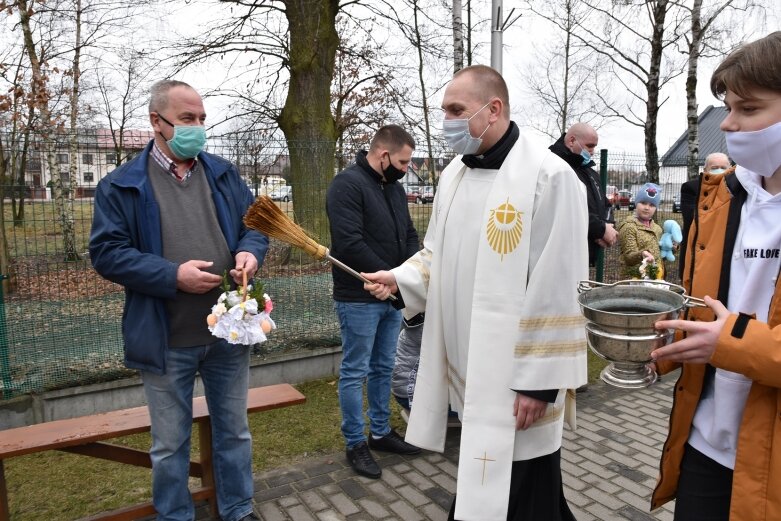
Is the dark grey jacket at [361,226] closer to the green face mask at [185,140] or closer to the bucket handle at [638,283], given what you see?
the green face mask at [185,140]

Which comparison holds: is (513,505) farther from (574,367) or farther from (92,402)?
(92,402)

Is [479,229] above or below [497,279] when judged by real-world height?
above

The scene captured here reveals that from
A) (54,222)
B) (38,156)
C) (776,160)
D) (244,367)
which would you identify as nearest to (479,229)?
(776,160)

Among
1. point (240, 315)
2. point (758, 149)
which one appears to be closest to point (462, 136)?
point (758, 149)

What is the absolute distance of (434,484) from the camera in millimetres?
3926

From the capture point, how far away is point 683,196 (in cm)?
230

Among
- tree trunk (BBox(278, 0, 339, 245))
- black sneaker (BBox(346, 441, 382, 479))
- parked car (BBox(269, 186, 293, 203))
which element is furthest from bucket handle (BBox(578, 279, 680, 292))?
tree trunk (BBox(278, 0, 339, 245))

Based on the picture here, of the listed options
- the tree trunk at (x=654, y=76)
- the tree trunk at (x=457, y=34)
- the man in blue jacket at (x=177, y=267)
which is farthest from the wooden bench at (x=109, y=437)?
the tree trunk at (x=654, y=76)

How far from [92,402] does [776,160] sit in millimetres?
5009

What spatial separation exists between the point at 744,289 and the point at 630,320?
1.20 ft

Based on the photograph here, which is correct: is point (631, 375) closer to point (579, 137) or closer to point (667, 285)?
point (667, 285)

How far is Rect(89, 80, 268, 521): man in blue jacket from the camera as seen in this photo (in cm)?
288

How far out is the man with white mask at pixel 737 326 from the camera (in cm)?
161

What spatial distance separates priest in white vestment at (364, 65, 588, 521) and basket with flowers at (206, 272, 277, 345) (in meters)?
0.85
